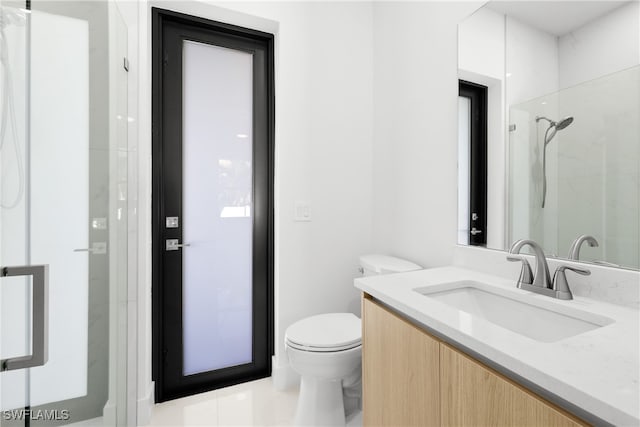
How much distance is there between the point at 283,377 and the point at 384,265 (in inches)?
36.6

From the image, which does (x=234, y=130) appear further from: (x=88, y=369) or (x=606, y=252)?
(x=606, y=252)

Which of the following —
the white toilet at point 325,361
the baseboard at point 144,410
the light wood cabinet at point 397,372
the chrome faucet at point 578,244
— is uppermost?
the chrome faucet at point 578,244

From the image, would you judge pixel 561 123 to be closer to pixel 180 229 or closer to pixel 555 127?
pixel 555 127

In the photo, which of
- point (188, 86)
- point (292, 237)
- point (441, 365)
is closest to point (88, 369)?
point (292, 237)

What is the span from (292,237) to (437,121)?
1.04 m

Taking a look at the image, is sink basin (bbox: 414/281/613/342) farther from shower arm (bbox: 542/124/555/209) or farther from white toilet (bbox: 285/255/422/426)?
white toilet (bbox: 285/255/422/426)

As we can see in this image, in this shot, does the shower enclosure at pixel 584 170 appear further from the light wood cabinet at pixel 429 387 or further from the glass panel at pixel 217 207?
the glass panel at pixel 217 207

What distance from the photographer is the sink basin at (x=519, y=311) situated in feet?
2.70

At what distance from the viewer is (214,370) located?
186cm

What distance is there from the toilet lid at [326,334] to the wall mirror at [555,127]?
2.24ft

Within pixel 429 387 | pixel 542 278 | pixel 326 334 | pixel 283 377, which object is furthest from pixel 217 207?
pixel 542 278

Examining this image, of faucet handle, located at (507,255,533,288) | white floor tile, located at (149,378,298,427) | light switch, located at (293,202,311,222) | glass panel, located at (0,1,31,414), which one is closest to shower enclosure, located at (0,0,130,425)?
glass panel, located at (0,1,31,414)

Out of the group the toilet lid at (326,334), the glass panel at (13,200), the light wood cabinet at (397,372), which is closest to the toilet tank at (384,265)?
the toilet lid at (326,334)

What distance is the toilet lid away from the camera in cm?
136
